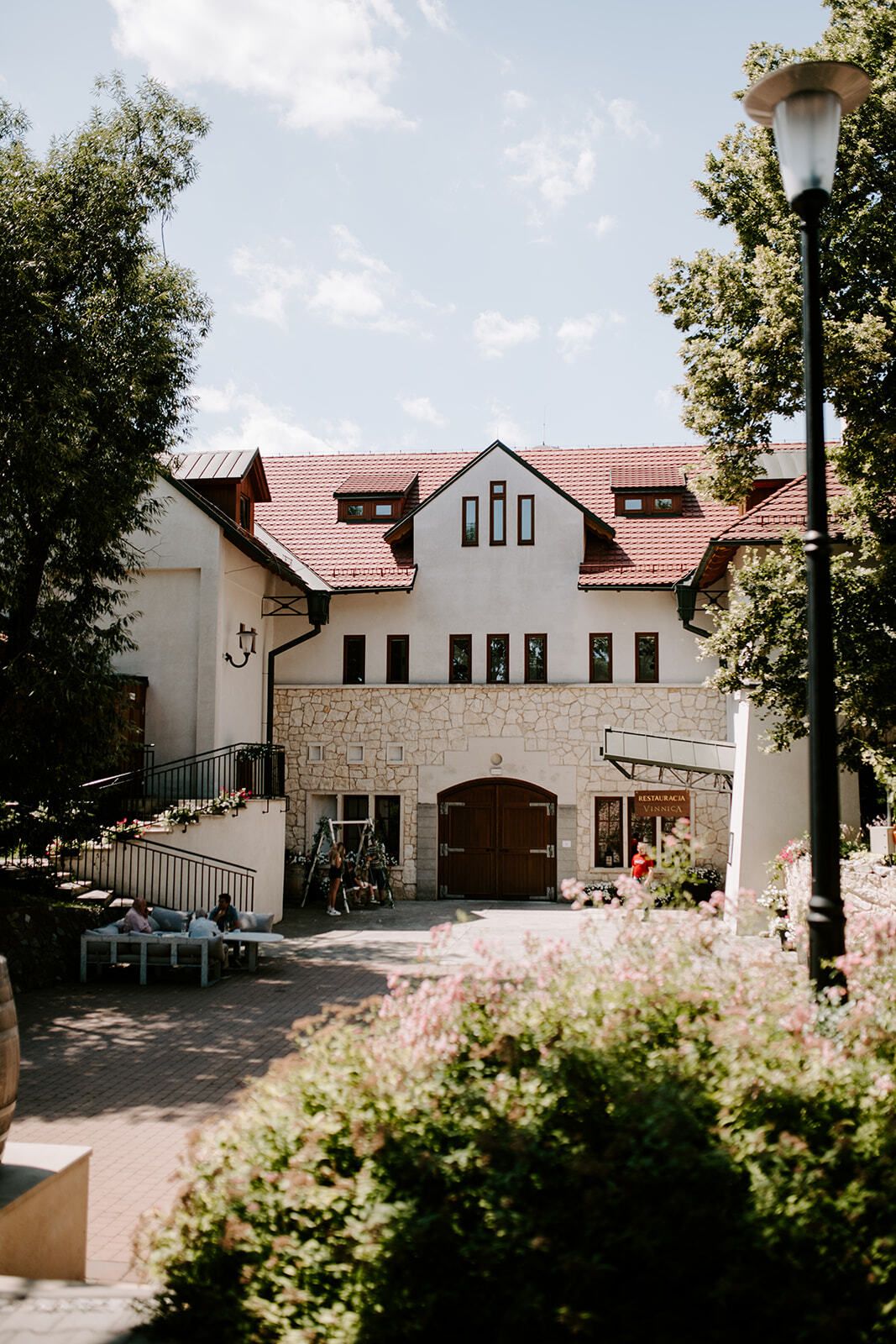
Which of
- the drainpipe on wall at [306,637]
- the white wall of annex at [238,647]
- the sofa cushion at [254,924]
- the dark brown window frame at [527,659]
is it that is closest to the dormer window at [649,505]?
the dark brown window frame at [527,659]

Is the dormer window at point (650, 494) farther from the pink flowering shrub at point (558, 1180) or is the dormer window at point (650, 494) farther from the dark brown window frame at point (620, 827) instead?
the pink flowering shrub at point (558, 1180)

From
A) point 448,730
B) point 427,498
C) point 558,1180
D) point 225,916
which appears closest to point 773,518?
point 448,730

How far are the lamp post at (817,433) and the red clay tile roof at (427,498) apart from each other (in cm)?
1945

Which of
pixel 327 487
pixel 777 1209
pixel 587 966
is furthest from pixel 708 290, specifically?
pixel 327 487

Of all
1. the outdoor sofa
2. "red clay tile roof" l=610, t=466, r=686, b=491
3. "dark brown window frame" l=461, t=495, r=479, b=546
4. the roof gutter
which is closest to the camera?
the outdoor sofa

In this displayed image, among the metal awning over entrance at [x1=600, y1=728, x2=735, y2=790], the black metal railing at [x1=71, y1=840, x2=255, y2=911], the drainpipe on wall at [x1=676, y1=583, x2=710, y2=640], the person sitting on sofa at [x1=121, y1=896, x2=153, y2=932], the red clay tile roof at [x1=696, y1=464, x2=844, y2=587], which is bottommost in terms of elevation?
the person sitting on sofa at [x1=121, y1=896, x2=153, y2=932]

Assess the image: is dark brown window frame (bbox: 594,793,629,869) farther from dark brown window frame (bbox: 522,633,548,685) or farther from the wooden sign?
dark brown window frame (bbox: 522,633,548,685)

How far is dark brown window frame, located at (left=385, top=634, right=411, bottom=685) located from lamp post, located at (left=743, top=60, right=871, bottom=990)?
20.6 meters

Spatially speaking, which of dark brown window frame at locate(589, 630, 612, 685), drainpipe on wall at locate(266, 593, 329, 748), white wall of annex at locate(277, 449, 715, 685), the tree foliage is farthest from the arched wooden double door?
the tree foliage

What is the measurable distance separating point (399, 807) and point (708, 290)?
14.8 meters

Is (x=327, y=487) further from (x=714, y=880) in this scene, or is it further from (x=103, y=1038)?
(x=103, y=1038)

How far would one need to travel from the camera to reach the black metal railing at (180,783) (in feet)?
62.3

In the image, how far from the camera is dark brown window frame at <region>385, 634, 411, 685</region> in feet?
84.6

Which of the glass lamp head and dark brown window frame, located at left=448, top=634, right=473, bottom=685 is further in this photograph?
dark brown window frame, located at left=448, top=634, right=473, bottom=685
